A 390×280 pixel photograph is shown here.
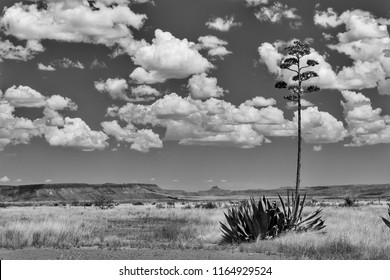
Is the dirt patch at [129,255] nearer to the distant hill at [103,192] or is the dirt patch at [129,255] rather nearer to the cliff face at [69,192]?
the distant hill at [103,192]

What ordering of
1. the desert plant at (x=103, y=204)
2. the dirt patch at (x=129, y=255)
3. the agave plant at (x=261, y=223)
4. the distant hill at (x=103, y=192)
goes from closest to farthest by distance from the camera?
1. the dirt patch at (x=129, y=255)
2. the agave plant at (x=261, y=223)
3. the desert plant at (x=103, y=204)
4. the distant hill at (x=103, y=192)

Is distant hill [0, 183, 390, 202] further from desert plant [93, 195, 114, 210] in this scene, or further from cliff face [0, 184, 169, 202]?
desert plant [93, 195, 114, 210]

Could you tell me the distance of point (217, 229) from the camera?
2234 cm

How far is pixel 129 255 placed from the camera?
13.7 metres

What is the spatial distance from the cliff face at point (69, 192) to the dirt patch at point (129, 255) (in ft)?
451

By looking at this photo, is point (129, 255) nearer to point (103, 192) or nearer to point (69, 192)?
point (69, 192)

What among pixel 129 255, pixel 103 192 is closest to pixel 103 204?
pixel 129 255

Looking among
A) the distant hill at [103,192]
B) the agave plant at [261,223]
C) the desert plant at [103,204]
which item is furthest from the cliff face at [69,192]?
the agave plant at [261,223]

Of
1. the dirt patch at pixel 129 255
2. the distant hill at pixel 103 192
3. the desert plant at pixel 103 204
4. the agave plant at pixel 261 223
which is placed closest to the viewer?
the dirt patch at pixel 129 255

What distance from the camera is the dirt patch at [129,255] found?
13.2 meters

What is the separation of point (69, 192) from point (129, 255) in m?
162

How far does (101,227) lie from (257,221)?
13018 mm

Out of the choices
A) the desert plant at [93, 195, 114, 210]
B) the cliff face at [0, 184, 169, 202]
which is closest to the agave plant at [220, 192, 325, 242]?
the desert plant at [93, 195, 114, 210]
